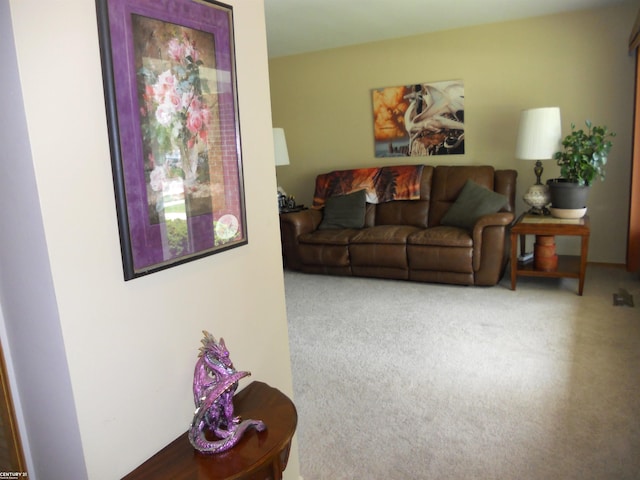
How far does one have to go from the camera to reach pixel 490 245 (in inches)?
154

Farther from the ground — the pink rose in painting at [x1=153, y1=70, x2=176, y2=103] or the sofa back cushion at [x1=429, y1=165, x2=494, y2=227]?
the pink rose in painting at [x1=153, y1=70, x2=176, y2=103]

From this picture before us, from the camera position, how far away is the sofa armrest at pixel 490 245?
388 cm

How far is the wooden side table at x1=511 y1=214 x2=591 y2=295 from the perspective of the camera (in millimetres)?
3643

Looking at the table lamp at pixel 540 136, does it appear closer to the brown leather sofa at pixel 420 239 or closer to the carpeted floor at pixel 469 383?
the brown leather sofa at pixel 420 239

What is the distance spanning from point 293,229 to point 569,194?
7.82ft

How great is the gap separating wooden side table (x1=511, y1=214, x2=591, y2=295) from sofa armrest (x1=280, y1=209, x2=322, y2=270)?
1.91 m

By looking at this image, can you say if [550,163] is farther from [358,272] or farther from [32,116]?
[32,116]

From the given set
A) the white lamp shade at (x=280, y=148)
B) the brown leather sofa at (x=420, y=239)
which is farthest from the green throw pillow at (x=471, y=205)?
the white lamp shade at (x=280, y=148)

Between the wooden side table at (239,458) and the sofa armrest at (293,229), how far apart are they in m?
3.48

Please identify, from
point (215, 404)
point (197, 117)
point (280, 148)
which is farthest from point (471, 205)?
point (215, 404)

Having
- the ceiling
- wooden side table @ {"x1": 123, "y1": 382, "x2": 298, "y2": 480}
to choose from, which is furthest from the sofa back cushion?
wooden side table @ {"x1": 123, "y1": 382, "x2": 298, "y2": 480}

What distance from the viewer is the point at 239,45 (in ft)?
4.49

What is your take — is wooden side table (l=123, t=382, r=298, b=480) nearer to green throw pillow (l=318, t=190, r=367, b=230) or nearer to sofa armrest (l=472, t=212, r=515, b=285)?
sofa armrest (l=472, t=212, r=515, b=285)

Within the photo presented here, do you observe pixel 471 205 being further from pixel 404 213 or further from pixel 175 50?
pixel 175 50
